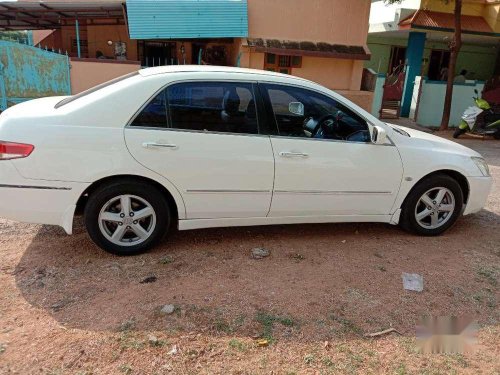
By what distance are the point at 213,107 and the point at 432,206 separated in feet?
8.19

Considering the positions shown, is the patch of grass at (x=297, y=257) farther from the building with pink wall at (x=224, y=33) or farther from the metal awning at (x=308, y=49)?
the metal awning at (x=308, y=49)

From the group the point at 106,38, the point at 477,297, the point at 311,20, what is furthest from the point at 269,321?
the point at 106,38

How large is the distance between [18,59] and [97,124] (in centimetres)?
749

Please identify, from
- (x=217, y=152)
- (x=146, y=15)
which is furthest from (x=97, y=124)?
(x=146, y=15)

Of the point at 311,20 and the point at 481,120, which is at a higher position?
the point at 311,20

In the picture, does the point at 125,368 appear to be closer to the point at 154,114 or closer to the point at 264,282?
the point at 264,282

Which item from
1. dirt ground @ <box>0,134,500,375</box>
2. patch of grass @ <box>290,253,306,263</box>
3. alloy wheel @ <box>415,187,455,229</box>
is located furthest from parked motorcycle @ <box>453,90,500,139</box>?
patch of grass @ <box>290,253,306,263</box>

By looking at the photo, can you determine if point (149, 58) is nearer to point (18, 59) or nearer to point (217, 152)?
point (18, 59)

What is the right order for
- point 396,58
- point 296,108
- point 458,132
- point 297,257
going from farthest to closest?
point 396,58, point 458,132, point 296,108, point 297,257

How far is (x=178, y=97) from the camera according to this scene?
360cm

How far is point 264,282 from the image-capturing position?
134 inches

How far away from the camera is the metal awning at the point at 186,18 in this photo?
10820 mm

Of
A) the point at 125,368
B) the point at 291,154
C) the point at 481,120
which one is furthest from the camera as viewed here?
the point at 481,120

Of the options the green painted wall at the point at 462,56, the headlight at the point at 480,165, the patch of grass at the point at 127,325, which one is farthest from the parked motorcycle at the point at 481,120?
the patch of grass at the point at 127,325
